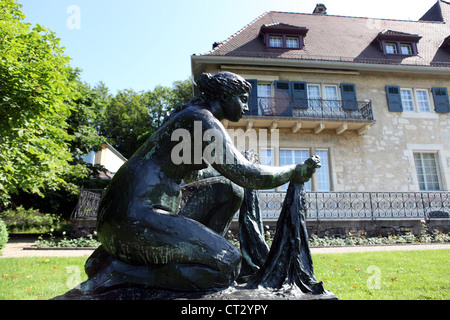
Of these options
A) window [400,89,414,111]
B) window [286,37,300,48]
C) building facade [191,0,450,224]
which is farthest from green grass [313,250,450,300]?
window [286,37,300,48]

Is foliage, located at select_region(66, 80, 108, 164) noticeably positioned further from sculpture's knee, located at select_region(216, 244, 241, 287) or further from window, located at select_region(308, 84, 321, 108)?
sculpture's knee, located at select_region(216, 244, 241, 287)

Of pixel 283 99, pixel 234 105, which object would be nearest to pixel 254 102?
pixel 283 99

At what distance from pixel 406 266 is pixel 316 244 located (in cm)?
434

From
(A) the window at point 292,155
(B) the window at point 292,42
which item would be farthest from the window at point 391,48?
(A) the window at point 292,155

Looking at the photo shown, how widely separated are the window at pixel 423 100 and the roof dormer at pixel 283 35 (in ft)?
24.4

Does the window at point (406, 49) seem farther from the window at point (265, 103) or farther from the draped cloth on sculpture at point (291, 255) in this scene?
the draped cloth on sculpture at point (291, 255)

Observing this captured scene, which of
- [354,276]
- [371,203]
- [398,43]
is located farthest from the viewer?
[398,43]

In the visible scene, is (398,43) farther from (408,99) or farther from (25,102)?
(25,102)

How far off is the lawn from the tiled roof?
11.8 metres

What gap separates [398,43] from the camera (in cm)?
1823

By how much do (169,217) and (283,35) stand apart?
18346 mm

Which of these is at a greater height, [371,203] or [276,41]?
[276,41]
